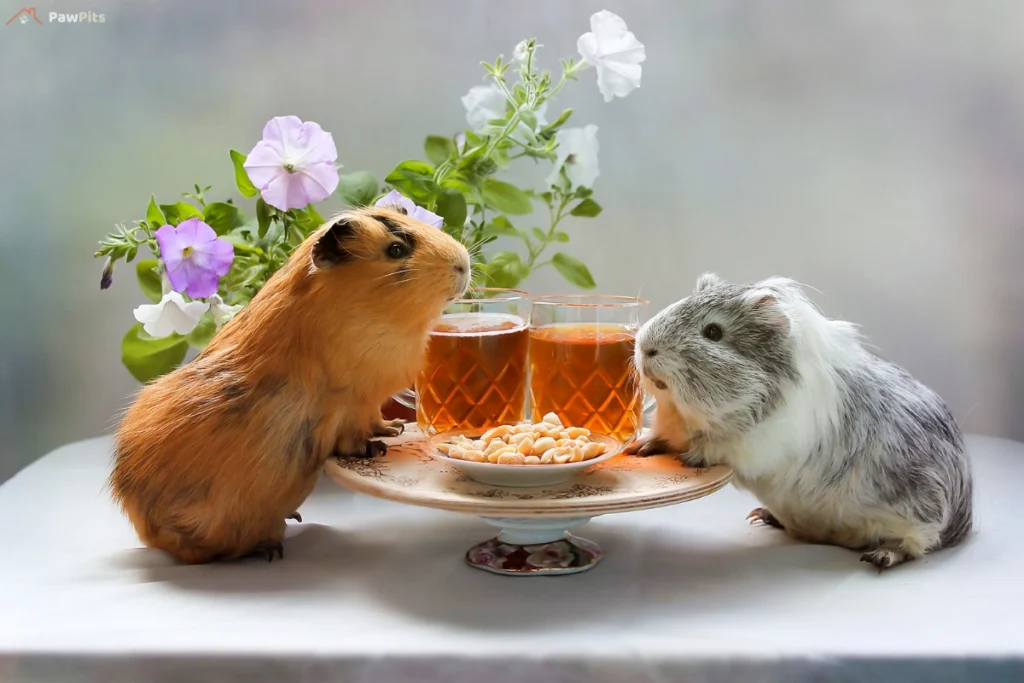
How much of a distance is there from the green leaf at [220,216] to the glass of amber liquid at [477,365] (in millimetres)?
464

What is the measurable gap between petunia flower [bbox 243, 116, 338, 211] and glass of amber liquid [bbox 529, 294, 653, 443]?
41 cm

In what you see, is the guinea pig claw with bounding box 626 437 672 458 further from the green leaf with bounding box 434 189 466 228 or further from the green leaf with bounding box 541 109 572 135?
the green leaf with bounding box 541 109 572 135

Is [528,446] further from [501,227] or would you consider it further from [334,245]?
[501,227]

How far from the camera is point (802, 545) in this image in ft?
4.53

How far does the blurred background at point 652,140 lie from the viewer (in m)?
1.95

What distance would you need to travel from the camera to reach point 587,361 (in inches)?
53.5

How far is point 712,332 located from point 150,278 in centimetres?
99

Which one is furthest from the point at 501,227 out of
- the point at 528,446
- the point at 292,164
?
the point at 528,446

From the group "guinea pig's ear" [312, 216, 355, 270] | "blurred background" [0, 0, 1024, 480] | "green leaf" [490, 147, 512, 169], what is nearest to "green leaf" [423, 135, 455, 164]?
"green leaf" [490, 147, 512, 169]

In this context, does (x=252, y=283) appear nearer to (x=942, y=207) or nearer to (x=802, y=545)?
(x=802, y=545)

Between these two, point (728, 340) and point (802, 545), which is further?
point (802, 545)

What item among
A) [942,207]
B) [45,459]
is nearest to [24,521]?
[45,459]

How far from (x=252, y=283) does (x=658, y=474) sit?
783 mm

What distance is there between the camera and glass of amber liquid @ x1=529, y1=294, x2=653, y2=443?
1.36m
